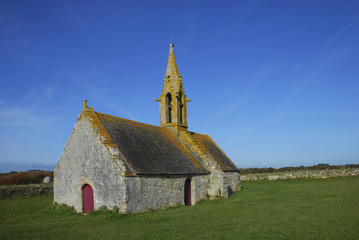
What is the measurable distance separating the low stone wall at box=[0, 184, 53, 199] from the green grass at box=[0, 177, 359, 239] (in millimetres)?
5023

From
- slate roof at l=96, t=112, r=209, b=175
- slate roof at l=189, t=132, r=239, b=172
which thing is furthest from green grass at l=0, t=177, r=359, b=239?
slate roof at l=189, t=132, r=239, b=172

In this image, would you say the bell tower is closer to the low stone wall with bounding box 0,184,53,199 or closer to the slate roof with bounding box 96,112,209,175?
the slate roof with bounding box 96,112,209,175

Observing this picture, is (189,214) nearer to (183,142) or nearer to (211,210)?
(211,210)

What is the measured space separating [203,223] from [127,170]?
4905 millimetres

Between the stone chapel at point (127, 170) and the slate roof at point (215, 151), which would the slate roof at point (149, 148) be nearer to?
the stone chapel at point (127, 170)

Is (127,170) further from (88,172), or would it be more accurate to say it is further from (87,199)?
(87,199)

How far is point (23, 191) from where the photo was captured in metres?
24.1

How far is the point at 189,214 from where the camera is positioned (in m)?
15.6

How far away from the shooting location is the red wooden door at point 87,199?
16.8 m

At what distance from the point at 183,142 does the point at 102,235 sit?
14.2m

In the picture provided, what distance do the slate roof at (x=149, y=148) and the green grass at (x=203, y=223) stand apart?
8.48 feet

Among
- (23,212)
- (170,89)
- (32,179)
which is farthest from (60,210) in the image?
(32,179)

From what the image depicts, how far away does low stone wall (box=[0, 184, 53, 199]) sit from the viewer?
22797mm

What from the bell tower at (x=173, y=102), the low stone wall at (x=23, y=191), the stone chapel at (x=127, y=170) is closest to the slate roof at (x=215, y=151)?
the bell tower at (x=173, y=102)
